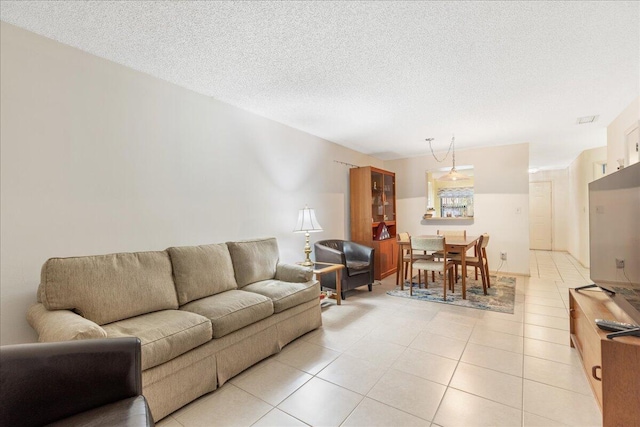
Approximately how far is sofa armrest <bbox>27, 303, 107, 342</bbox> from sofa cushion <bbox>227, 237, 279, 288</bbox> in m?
1.31

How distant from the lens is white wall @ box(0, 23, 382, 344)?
73.5 inches

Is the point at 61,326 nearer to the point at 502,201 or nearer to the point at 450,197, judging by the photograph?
the point at 502,201

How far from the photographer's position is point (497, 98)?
3.14 meters

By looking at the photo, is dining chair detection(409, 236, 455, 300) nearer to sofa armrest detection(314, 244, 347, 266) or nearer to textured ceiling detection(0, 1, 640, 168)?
sofa armrest detection(314, 244, 347, 266)

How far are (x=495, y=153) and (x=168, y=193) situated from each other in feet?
18.0

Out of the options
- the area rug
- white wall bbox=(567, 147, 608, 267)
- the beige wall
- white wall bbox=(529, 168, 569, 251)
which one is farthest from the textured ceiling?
white wall bbox=(529, 168, 569, 251)

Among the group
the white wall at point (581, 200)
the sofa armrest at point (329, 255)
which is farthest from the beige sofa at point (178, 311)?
the white wall at point (581, 200)

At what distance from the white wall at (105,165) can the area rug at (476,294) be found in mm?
2390

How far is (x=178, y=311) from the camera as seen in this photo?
2.11m

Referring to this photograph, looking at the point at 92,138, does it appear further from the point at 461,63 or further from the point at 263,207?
the point at 461,63

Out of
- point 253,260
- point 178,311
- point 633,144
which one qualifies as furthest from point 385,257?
point 178,311

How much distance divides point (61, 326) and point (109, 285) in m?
0.46

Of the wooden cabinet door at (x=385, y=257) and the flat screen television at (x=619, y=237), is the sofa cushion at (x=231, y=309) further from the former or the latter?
the wooden cabinet door at (x=385, y=257)

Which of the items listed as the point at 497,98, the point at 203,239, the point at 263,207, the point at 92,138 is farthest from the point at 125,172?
the point at 497,98
